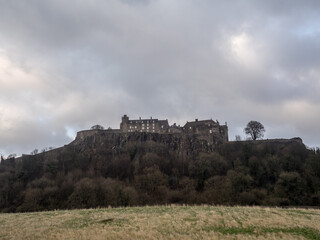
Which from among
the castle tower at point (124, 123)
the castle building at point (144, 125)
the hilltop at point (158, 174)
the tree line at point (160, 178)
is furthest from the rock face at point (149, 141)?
the castle building at point (144, 125)

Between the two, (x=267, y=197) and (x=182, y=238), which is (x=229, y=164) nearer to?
(x=267, y=197)

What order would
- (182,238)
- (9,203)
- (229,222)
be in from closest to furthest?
1. (182,238)
2. (229,222)
3. (9,203)

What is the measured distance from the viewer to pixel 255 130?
102 meters

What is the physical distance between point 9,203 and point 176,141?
62791 mm

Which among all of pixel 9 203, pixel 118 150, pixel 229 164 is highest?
pixel 118 150

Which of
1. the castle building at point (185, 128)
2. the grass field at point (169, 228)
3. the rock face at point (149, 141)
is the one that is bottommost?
the grass field at point (169, 228)

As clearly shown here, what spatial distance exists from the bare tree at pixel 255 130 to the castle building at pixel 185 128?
9104 mm

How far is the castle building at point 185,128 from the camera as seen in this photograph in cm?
10825

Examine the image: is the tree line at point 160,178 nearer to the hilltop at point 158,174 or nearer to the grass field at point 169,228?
the hilltop at point 158,174

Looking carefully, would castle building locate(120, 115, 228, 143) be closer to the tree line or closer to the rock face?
the rock face

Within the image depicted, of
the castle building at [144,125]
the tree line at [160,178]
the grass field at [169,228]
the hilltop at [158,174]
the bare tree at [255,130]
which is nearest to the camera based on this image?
the grass field at [169,228]

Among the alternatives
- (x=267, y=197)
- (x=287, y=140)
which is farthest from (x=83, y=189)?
(x=287, y=140)

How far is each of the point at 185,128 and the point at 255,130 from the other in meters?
28.2

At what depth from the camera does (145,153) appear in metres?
100
